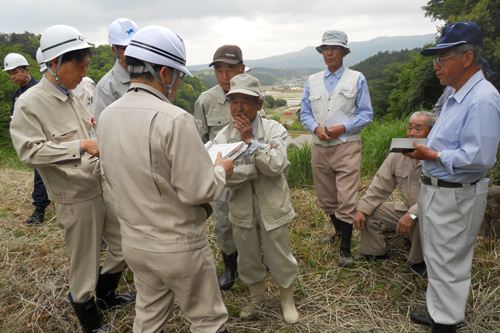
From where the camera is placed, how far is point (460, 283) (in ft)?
7.55

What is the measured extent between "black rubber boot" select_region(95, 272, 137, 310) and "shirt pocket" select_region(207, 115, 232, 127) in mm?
1604

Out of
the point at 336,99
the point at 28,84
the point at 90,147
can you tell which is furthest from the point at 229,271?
the point at 28,84

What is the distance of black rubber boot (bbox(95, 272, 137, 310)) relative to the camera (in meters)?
2.87

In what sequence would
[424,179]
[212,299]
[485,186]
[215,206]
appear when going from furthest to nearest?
[215,206] → [424,179] → [485,186] → [212,299]

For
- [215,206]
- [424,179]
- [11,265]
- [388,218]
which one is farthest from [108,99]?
[388,218]

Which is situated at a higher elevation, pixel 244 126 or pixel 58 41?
pixel 58 41

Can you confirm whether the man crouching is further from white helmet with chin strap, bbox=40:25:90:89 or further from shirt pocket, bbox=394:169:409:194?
shirt pocket, bbox=394:169:409:194

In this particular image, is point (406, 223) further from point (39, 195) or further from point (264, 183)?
point (39, 195)

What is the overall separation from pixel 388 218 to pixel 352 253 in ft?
2.01

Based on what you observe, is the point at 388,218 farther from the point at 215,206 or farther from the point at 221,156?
the point at 221,156

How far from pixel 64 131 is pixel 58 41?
0.61 m

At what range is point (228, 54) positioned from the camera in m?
3.17

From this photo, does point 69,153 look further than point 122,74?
No

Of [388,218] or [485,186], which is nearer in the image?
[485,186]
